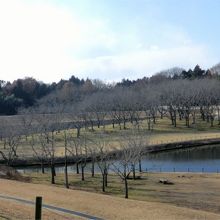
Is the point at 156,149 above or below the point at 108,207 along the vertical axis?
below

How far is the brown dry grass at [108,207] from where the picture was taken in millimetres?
25766

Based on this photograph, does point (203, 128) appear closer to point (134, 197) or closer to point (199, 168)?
point (199, 168)

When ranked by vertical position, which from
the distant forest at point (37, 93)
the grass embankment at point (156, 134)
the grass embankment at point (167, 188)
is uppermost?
the distant forest at point (37, 93)

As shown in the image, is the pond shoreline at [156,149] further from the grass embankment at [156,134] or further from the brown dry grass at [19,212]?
the brown dry grass at [19,212]

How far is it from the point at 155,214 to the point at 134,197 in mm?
11168

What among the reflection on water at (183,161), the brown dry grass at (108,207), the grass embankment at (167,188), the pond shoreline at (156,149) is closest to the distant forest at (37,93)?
the pond shoreline at (156,149)

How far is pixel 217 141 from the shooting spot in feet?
280

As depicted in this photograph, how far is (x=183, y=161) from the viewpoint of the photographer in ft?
217

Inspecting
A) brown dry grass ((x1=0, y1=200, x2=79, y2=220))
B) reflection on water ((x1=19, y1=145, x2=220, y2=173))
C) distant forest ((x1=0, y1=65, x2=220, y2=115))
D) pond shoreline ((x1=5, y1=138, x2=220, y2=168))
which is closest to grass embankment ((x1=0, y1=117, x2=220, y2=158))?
pond shoreline ((x1=5, y1=138, x2=220, y2=168))

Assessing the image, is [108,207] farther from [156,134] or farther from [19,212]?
[156,134]

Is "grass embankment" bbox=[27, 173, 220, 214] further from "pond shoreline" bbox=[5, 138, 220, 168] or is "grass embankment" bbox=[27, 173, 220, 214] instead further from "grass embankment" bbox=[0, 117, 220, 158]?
"grass embankment" bbox=[0, 117, 220, 158]

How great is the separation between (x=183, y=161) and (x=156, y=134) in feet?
88.4

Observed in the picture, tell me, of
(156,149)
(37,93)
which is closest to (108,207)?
(156,149)

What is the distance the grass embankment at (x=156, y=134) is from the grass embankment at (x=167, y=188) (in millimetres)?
22253
